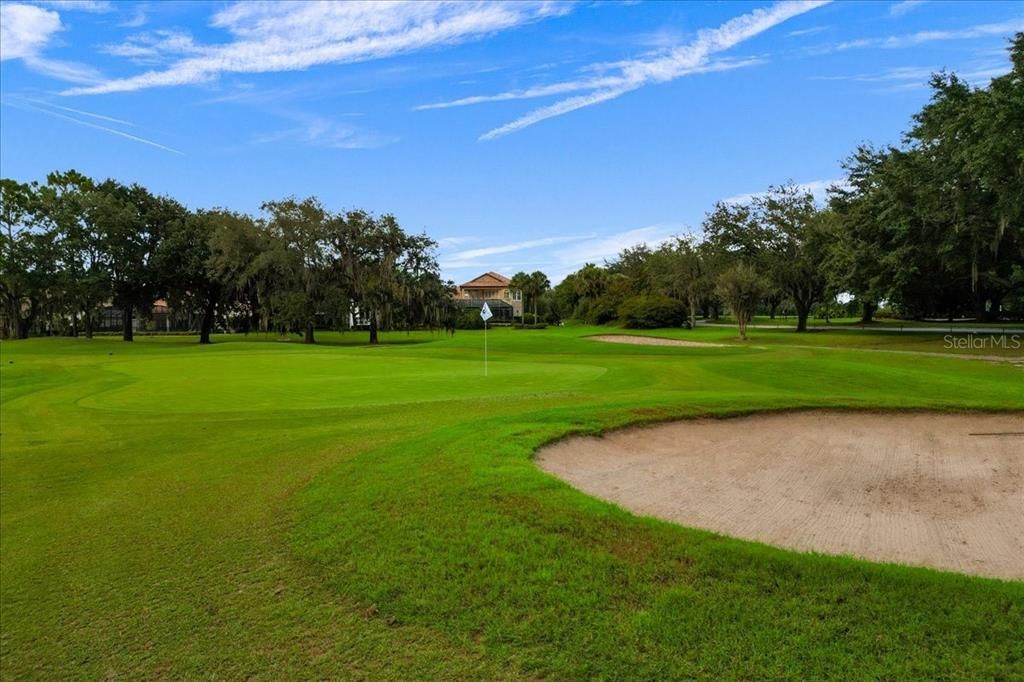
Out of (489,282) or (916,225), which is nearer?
(916,225)

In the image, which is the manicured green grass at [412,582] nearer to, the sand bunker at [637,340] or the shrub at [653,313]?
the sand bunker at [637,340]

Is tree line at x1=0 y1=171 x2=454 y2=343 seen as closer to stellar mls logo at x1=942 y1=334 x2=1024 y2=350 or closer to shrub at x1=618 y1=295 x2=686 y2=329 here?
shrub at x1=618 y1=295 x2=686 y2=329

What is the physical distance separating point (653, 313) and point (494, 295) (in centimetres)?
6416

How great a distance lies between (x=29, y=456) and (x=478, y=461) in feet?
22.7

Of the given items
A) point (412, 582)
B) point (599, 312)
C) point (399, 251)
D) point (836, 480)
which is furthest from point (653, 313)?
Result: point (412, 582)

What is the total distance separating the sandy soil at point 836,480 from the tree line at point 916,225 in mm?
23734

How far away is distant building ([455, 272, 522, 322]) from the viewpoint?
4363 inches

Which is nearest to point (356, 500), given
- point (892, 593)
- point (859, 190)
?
point (892, 593)

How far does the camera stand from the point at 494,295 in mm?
126875

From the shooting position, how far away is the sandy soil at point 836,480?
17.5 feet

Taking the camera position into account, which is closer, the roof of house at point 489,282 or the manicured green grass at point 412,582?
the manicured green grass at point 412,582

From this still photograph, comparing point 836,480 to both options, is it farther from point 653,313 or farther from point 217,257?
point 653,313

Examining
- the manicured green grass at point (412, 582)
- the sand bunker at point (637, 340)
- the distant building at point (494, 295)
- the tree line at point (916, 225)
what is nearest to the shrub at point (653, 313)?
the tree line at point (916, 225)

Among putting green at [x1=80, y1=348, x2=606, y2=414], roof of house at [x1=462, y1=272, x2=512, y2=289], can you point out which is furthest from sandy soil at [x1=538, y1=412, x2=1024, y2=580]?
roof of house at [x1=462, y1=272, x2=512, y2=289]
